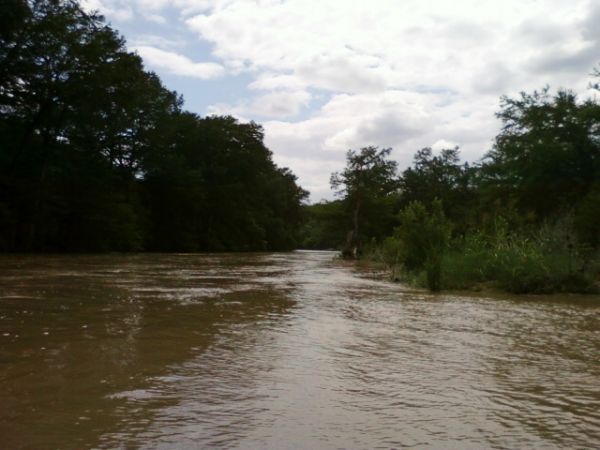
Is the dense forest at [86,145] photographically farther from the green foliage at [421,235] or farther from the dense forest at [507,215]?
the green foliage at [421,235]

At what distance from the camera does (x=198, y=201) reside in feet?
170

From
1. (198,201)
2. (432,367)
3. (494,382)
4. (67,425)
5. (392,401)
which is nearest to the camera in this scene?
(67,425)

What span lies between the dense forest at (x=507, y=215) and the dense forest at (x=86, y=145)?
539 inches

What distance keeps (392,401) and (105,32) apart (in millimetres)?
30849

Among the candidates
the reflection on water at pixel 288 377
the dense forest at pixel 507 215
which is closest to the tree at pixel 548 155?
the dense forest at pixel 507 215

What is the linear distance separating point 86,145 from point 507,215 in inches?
1014

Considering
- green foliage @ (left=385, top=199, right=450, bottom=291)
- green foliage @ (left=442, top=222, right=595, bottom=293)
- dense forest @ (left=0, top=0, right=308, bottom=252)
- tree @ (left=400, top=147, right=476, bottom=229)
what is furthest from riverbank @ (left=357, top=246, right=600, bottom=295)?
tree @ (left=400, top=147, right=476, bottom=229)

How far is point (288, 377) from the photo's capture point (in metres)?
4.17

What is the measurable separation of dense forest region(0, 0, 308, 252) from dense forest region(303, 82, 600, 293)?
539 inches

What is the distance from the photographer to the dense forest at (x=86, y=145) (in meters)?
26.4

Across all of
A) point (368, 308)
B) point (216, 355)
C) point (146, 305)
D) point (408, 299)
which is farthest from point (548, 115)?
point (216, 355)

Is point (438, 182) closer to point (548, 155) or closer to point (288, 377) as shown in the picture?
point (548, 155)

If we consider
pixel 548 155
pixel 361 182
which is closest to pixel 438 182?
pixel 361 182

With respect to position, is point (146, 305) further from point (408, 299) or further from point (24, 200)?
point (24, 200)
